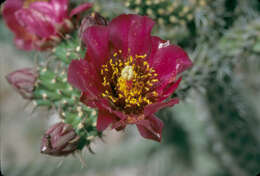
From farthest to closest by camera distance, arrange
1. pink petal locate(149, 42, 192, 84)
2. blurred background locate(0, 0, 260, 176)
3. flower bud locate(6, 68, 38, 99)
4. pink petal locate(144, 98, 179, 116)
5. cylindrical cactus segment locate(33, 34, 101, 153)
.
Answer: blurred background locate(0, 0, 260, 176)
flower bud locate(6, 68, 38, 99)
cylindrical cactus segment locate(33, 34, 101, 153)
pink petal locate(149, 42, 192, 84)
pink petal locate(144, 98, 179, 116)

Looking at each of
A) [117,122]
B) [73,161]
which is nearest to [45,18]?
[117,122]

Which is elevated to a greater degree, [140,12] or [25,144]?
[140,12]

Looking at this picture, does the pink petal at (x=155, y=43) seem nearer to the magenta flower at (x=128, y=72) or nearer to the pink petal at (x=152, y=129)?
the magenta flower at (x=128, y=72)

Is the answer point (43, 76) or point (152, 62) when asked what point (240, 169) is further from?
point (43, 76)

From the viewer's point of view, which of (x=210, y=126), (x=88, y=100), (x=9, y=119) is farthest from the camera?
(x=9, y=119)

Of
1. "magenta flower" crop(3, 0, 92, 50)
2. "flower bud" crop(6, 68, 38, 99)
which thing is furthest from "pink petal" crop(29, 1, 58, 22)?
"flower bud" crop(6, 68, 38, 99)

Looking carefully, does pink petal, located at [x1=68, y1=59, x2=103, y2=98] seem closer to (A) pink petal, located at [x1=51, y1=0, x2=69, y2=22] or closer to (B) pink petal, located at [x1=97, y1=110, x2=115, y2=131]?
(B) pink petal, located at [x1=97, y1=110, x2=115, y2=131]

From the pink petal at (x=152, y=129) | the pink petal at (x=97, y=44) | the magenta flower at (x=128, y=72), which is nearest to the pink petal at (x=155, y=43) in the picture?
the magenta flower at (x=128, y=72)
